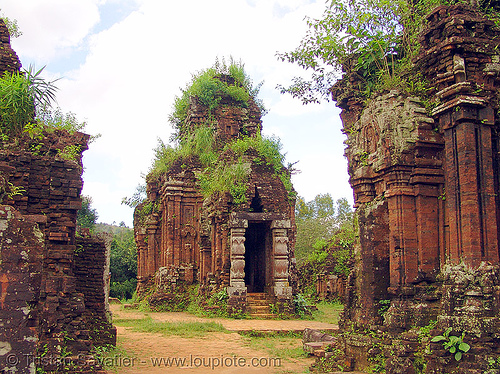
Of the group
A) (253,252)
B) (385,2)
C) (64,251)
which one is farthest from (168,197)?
(385,2)

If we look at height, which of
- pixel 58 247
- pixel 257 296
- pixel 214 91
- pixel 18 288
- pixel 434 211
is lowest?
pixel 257 296

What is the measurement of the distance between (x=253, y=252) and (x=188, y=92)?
9.67m

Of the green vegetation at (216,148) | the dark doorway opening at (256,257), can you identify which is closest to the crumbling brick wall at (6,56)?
the green vegetation at (216,148)

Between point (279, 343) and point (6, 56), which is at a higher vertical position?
point (6, 56)

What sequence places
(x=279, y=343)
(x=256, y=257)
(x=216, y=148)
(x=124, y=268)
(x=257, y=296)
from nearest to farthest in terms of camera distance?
(x=279, y=343) → (x=257, y=296) → (x=256, y=257) → (x=216, y=148) → (x=124, y=268)

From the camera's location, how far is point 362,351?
7895mm

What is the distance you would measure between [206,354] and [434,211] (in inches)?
226

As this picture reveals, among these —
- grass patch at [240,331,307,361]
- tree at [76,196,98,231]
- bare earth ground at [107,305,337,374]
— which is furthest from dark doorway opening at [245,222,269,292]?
tree at [76,196,98,231]

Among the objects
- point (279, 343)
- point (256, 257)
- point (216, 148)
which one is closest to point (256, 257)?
point (256, 257)

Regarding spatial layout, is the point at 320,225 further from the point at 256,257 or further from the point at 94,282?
the point at 94,282

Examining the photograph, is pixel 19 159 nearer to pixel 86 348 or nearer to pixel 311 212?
pixel 86 348

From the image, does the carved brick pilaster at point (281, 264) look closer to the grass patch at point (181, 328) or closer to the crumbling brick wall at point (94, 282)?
the grass patch at point (181, 328)

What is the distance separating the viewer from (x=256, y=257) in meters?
20.9

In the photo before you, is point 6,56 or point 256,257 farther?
point 256,257
